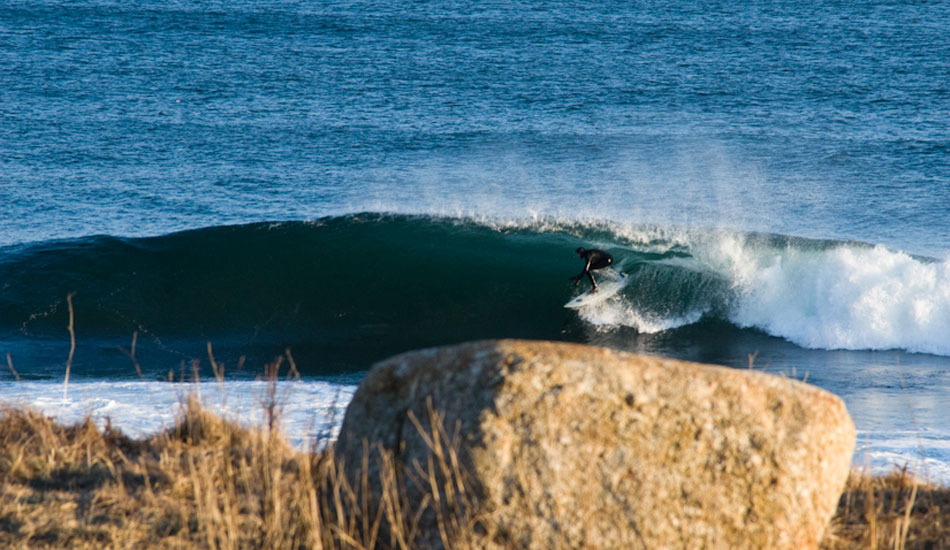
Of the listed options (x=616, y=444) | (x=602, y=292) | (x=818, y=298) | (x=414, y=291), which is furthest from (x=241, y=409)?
(x=818, y=298)

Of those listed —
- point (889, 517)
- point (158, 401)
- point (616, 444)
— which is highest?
point (616, 444)

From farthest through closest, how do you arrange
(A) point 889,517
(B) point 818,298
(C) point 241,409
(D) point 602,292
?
(B) point 818,298 < (D) point 602,292 < (C) point 241,409 < (A) point 889,517

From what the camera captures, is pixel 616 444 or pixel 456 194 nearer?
pixel 616 444

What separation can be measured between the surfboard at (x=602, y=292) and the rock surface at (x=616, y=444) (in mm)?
8947

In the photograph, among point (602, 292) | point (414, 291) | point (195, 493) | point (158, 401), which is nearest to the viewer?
point (195, 493)

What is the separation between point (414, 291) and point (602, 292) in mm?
2560

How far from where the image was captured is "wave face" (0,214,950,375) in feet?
Answer: 38.5

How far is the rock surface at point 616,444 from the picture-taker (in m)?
3.12

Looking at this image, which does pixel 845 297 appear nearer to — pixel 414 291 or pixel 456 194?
pixel 414 291

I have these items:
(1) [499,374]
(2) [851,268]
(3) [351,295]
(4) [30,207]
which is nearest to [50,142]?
(4) [30,207]

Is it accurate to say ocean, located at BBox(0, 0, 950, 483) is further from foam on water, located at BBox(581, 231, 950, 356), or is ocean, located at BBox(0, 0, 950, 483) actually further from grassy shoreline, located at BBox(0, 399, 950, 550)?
grassy shoreline, located at BBox(0, 399, 950, 550)

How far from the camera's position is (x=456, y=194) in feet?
57.9

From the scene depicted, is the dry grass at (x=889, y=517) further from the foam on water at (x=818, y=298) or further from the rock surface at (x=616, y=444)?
the foam on water at (x=818, y=298)

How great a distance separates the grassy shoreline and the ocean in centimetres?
42
